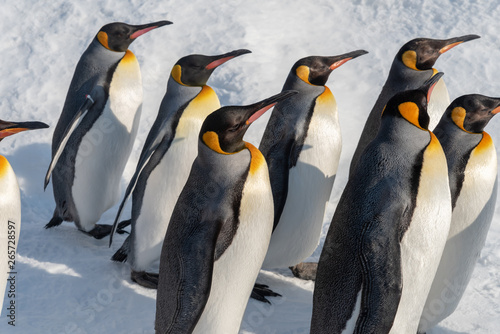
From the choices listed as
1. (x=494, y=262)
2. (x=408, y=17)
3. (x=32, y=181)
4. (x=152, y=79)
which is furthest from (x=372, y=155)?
(x=408, y=17)

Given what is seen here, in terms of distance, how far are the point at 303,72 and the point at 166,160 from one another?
34.4 inches

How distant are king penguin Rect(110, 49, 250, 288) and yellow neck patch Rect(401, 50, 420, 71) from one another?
3.17 ft

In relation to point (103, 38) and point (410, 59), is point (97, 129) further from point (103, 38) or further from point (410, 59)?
Answer: point (410, 59)

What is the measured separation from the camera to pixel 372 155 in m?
2.52

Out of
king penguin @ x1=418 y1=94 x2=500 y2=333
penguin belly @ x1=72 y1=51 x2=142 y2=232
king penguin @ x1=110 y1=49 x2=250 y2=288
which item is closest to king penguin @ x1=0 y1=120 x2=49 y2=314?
king penguin @ x1=110 y1=49 x2=250 y2=288

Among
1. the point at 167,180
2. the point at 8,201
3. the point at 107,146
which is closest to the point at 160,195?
the point at 167,180

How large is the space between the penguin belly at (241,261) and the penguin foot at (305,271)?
0.85 meters

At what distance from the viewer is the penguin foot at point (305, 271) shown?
3523 millimetres

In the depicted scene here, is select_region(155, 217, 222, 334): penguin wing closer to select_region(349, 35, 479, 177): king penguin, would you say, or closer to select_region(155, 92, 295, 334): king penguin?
select_region(155, 92, 295, 334): king penguin

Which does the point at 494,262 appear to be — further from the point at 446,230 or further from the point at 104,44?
the point at 104,44

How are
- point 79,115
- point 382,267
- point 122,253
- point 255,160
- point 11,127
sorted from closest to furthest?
1. point 382,267
2. point 255,160
3. point 11,127
4. point 122,253
5. point 79,115

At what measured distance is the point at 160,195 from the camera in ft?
11.5

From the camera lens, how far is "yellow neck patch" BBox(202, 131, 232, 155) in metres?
2.59

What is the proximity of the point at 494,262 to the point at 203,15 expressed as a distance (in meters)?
3.60
